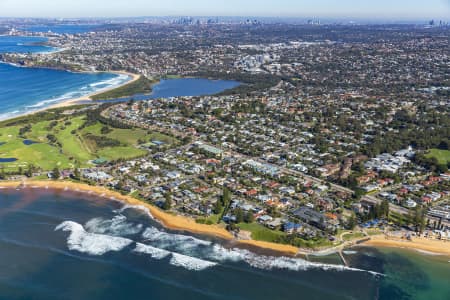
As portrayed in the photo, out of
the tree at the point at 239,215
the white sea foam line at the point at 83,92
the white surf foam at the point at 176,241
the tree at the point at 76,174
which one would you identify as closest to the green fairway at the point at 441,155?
the tree at the point at 239,215

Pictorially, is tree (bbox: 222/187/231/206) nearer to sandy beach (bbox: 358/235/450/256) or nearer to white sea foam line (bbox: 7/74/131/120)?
sandy beach (bbox: 358/235/450/256)

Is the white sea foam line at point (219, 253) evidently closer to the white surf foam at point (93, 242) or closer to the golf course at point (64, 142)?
the white surf foam at point (93, 242)

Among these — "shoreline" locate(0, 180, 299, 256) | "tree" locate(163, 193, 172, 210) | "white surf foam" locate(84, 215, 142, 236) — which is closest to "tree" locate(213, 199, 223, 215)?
"shoreline" locate(0, 180, 299, 256)

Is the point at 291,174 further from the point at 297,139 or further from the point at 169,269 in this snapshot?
the point at 169,269

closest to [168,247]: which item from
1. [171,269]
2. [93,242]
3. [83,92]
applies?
[171,269]

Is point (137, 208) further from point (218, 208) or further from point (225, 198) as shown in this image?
point (225, 198)

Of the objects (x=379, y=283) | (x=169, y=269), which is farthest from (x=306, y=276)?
(x=169, y=269)

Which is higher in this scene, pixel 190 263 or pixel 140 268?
pixel 190 263
